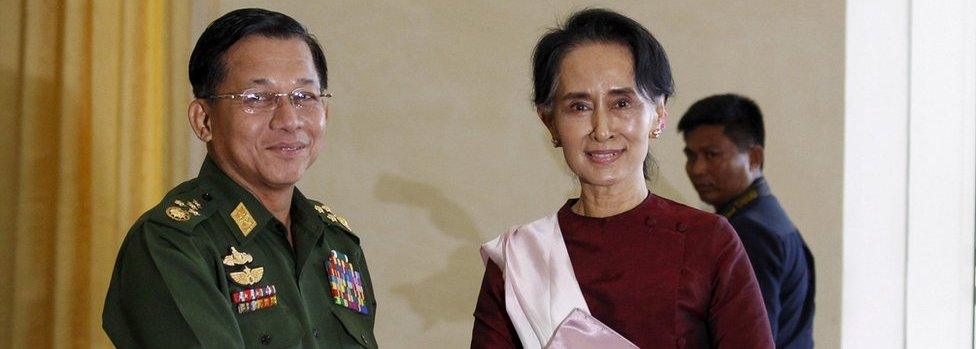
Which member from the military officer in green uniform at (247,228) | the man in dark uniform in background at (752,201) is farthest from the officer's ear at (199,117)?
the man in dark uniform in background at (752,201)

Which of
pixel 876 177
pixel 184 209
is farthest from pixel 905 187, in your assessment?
pixel 184 209

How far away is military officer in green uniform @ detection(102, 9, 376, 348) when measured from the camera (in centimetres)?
159

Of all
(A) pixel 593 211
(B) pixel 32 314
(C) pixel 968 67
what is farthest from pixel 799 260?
(B) pixel 32 314

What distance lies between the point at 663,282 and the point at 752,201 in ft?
5.65

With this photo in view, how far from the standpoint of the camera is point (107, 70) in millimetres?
2697

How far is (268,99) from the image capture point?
1.76 m

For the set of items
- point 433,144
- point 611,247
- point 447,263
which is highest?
point 433,144

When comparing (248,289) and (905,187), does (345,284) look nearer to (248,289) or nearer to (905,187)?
(248,289)

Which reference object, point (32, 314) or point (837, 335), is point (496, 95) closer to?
point (837, 335)

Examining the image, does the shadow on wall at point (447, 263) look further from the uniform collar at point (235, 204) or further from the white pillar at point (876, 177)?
the uniform collar at point (235, 204)

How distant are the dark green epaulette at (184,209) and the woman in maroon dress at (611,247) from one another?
0.41 metres

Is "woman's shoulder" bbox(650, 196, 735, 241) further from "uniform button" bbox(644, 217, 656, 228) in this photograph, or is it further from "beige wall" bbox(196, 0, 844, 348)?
"beige wall" bbox(196, 0, 844, 348)

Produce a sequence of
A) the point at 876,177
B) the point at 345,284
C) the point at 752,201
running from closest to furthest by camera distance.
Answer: the point at 345,284 → the point at 752,201 → the point at 876,177

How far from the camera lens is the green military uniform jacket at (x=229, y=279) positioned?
1568mm
